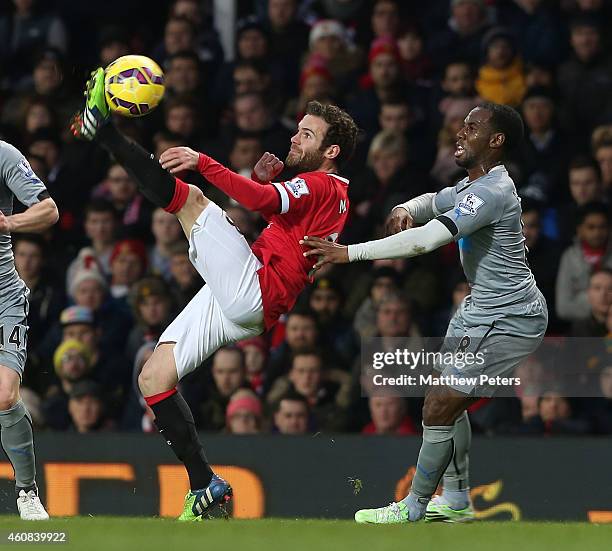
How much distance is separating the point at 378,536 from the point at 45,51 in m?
7.70

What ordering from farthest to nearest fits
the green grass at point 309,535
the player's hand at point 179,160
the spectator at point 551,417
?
the spectator at point 551,417
the player's hand at point 179,160
the green grass at point 309,535

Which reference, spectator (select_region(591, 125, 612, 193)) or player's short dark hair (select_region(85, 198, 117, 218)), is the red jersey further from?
player's short dark hair (select_region(85, 198, 117, 218))

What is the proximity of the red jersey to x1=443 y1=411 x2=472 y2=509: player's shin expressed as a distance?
114 cm

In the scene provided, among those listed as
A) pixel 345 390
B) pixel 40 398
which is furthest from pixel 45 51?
pixel 345 390

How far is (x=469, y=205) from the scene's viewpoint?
7.20m

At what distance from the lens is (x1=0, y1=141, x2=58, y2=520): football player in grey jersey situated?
7539 mm

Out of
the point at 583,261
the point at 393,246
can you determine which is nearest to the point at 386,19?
the point at 583,261

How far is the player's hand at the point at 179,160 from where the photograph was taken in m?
7.23

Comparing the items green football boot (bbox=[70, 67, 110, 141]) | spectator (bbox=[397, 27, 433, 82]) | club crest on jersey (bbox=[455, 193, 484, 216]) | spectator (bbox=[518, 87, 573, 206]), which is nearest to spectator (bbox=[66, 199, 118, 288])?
spectator (bbox=[397, 27, 433, 82])

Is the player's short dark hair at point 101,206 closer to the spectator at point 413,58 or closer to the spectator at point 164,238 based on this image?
the spectator at point 164,238

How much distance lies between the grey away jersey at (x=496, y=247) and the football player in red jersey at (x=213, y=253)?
2.49 ft

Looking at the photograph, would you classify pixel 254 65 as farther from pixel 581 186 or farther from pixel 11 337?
pixel 11 337

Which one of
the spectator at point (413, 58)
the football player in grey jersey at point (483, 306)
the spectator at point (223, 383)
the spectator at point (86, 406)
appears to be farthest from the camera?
the spectator at point (413, 58)

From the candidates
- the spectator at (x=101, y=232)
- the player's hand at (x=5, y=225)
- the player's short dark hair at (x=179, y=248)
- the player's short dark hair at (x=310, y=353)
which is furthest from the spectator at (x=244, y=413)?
the player's hand at (x=5, y=225)
